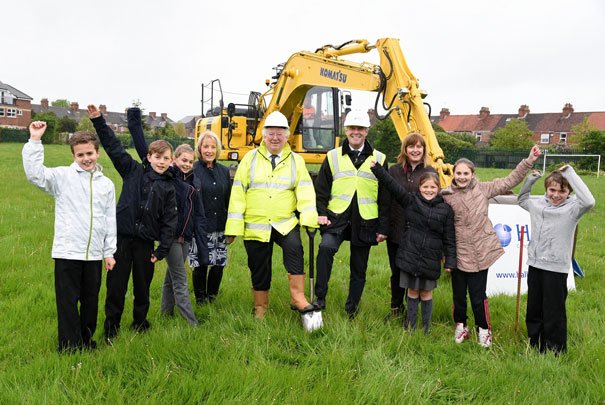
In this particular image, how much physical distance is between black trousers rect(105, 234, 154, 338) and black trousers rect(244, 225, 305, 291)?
94 cm

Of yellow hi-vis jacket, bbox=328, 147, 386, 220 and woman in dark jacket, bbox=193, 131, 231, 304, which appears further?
woman in dark jacket, bbox=193, 131, 231, 304

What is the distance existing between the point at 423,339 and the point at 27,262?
4913 mm

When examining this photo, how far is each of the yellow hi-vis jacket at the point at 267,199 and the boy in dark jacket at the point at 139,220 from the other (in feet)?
2.03

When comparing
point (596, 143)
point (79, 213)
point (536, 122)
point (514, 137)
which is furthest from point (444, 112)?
point (79, 213)

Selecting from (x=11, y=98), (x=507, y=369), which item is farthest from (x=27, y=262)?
(x=11, y=98)

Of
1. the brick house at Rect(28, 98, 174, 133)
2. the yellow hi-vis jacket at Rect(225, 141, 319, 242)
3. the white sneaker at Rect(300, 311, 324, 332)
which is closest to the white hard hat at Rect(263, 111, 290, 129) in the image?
the yellow hi-vis jacket at Rect(225, 141, 319, 242)

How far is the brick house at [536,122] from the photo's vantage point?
211 ft

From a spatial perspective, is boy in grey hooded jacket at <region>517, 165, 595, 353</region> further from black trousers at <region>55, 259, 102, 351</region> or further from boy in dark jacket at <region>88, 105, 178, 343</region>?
black trousers at <region>55, 259, 102, 351</region>

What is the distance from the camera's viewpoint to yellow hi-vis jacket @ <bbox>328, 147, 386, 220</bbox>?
187 inches

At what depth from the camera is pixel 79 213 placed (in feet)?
12.1

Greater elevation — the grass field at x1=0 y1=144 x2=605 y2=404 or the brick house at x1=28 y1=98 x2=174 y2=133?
the brick house at x1=28 y1=98 x2=174 y2=133

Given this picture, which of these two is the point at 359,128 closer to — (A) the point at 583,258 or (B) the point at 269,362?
(B) the point at 269,362

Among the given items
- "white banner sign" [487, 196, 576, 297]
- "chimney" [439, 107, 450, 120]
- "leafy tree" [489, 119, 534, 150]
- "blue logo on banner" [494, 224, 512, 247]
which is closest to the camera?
"white banner sign" [487, 196, 576, 297]

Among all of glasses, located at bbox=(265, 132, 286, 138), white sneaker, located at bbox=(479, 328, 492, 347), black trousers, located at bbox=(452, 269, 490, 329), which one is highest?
glasses, located at bbox=(265, 132, 286, 138)
